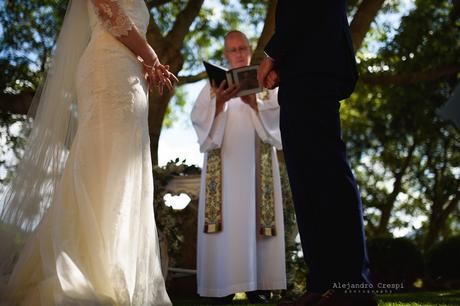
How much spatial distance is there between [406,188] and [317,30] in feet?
42.2

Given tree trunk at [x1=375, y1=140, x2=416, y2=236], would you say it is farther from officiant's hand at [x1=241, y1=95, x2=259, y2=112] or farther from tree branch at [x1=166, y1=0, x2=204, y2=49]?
officiant's hand at [x1=241, y1=95, x2=259, y2=112]

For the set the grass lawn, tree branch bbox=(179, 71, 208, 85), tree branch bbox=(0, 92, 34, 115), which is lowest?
the grass lawn

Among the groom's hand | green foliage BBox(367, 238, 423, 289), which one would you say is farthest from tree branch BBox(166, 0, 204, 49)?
the groom's hand

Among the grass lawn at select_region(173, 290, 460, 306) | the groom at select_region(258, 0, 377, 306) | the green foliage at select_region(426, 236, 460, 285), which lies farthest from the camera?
the green foliage at select_region(426, 236, 460, 285)

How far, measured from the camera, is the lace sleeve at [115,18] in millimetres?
3549

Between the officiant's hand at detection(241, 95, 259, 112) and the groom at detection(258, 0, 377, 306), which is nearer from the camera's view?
the groom at detection(258, 0, 377, 306)

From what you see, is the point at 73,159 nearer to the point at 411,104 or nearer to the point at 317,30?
the point at 317,30

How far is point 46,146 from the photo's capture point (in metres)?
3.67

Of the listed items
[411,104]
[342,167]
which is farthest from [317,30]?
[411,104]

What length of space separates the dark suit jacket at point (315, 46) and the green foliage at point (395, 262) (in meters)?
5.15

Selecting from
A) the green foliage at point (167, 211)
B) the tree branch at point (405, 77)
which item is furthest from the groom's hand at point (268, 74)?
the tree branch at point (405, 77)

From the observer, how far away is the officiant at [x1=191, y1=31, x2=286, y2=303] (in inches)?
210

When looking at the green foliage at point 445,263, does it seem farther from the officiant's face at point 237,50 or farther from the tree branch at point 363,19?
the officiant's face at point 237,50

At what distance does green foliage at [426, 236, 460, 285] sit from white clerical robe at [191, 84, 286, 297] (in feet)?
12.6
